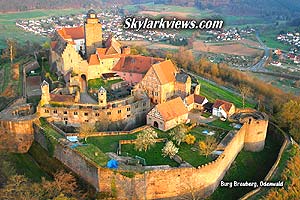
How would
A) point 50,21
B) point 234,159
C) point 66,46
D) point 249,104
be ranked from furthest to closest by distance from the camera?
point 50,21
point 249,104
point 66,46
point 234,159

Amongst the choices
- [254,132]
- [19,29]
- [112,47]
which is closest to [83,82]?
[112,47]

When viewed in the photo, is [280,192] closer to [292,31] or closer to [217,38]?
[217,38]

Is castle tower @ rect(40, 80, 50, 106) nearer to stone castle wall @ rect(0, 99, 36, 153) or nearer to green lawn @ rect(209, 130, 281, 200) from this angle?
stone castle wall @ rect(0, 99, 36, 153)

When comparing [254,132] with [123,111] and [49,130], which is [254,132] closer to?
[123,111]

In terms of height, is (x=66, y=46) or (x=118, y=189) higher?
(x=66, y=46)

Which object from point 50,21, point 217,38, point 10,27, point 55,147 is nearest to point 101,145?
point 55,147

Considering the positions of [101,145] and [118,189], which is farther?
[101,145]
